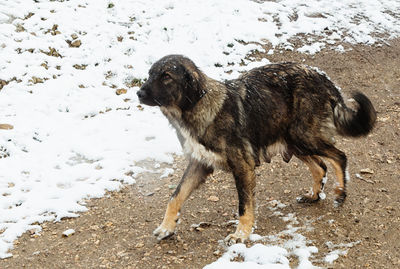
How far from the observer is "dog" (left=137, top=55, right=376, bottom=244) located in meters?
4.69

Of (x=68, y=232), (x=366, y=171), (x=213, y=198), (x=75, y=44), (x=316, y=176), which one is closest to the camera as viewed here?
(x=68, y=232)

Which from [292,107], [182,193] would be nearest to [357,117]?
[292,107]

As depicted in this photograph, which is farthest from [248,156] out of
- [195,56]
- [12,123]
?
[195,56]

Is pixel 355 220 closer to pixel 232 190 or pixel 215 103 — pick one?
pixel 232 190

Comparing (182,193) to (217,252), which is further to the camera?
(182,193)

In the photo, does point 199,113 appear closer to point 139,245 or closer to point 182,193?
point 182,193

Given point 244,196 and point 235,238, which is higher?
point 244,196

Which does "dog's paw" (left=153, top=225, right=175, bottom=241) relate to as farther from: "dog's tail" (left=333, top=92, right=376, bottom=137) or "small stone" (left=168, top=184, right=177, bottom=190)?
"dog's tail" (left=333, top=92, right=376, bottom=137)

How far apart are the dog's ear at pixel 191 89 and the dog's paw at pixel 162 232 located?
146cm

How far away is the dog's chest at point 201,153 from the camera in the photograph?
478 centimetres

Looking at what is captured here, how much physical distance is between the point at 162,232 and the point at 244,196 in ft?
3.48

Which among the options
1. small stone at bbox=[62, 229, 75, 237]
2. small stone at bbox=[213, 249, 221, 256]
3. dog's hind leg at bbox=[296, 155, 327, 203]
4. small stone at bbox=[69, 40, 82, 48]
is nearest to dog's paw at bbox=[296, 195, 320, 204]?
dog's hind leg at bbox=[296, 155, 327, 203]

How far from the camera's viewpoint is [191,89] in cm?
466

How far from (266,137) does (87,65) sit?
5498 mm
